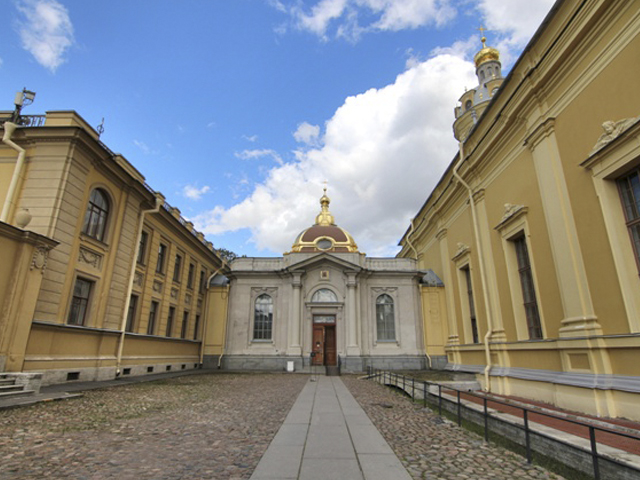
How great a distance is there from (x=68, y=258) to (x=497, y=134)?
54.5ft

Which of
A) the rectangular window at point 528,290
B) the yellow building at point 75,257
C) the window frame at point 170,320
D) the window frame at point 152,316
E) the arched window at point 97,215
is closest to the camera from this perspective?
the yellow building at point 75,257

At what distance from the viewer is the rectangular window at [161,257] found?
2047 cm

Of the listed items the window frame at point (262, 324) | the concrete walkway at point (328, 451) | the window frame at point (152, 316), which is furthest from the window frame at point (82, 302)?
the window frame at point (262, 324)

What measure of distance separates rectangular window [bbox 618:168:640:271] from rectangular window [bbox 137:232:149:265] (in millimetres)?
19161

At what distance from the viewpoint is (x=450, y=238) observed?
64.1 feet

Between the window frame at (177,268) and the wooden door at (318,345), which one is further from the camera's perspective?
the wooden door at (318,345)

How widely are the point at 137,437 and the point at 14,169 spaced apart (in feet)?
42.8

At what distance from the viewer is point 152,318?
19562 mm

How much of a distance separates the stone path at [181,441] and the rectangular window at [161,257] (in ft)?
37.3

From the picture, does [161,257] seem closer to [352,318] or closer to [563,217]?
[352,318]

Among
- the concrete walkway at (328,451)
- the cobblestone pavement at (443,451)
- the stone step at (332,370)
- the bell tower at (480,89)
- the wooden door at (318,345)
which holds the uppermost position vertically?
the bell tower at (480,89)

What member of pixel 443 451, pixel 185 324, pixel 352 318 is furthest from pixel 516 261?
pixel 185 324

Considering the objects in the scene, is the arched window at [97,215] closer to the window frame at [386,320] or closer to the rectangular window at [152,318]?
the rectangular window at [152,318]

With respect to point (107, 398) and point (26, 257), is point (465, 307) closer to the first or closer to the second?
point (107, 398)
